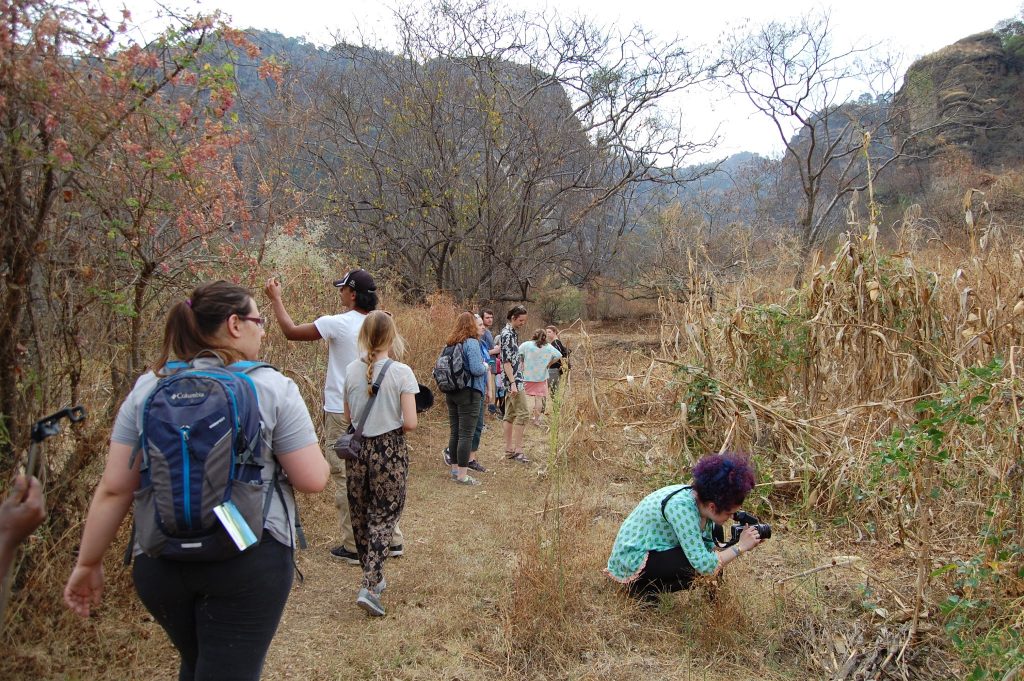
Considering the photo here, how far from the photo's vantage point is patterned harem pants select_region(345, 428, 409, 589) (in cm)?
384

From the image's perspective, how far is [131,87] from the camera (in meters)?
2.92

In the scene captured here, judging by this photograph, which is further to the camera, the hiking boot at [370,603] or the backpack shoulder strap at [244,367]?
the hiking boot at [370,603]

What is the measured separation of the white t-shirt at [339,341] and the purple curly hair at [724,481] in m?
2.17

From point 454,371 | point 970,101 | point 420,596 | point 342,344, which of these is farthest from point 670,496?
point 970,101

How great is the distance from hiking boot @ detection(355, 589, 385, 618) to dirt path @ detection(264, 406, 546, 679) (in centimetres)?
5

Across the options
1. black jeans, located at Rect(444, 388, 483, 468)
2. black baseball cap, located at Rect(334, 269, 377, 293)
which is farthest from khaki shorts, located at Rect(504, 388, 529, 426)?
black baseball cap, located at Rect(334, 269, 377, 293)

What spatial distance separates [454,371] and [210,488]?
4589 millimetres

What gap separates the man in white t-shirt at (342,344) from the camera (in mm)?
4172

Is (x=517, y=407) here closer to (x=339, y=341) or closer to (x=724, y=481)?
(x=339, y=341)

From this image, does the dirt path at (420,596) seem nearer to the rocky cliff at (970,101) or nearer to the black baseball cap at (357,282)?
the black baseball cap at (357,282)

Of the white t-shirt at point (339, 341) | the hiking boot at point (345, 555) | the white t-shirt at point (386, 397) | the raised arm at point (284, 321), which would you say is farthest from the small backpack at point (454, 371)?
the white t-shirt at point (386, 397)

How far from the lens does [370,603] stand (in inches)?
147

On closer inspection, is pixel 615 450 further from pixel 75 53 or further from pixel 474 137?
pixel 474 137

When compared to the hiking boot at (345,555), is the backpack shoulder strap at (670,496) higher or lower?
higher
